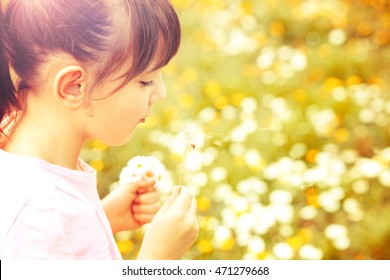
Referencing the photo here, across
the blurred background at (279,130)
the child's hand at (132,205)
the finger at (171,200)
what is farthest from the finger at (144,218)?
the blurred background at (279,130)

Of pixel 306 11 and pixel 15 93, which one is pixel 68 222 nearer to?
pixel 15 93

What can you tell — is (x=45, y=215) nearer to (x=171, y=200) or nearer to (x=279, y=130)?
(x=171, y=200)

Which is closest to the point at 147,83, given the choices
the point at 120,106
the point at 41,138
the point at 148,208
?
the point at 120,106

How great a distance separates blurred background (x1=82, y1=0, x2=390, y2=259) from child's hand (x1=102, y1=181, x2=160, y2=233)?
503mm

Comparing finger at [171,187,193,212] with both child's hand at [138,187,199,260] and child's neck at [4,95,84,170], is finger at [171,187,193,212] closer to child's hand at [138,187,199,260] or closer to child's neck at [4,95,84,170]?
child's hand at [138,187,199,260]

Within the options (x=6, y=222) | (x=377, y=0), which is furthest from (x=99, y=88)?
(x=377, y=0)

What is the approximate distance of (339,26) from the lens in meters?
2.33

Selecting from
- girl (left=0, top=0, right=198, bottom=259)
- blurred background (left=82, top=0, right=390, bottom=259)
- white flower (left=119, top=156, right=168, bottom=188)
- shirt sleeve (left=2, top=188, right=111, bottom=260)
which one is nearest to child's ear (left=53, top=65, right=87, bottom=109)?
girl (left=0, top=0, right=198, bottom=259)

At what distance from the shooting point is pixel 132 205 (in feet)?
3.72

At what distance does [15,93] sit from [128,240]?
792 millimetres

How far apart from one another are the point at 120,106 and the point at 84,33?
11cm

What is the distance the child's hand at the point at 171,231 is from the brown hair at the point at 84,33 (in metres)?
0.21

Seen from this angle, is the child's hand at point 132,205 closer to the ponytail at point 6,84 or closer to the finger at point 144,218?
the finger at point 144,218

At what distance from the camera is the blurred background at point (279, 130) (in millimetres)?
1658
